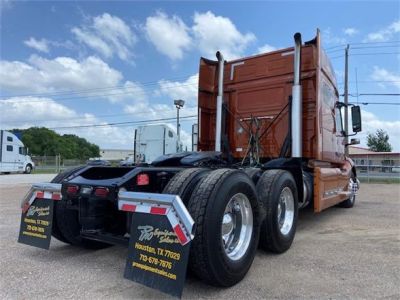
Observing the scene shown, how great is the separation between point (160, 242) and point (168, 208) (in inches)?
11.5

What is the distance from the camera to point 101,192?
367 centimetres

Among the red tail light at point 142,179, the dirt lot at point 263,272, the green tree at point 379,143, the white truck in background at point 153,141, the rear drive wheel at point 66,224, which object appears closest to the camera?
the dirt lot at point 263,272

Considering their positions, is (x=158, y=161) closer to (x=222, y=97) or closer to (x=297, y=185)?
(x=297, y=185)

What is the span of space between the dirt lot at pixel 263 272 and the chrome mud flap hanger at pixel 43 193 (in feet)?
2.32

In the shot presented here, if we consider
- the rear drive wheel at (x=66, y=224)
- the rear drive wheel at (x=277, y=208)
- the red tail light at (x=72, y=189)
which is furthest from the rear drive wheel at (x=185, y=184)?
the rear drive wheel at (x=66, y=224)

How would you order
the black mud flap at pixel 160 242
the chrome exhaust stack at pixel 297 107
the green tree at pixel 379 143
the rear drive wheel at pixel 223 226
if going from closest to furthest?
the black mud flap at pixel 160 242
the rear drive wheel at pixel 223 226
the chrome exhaust stack at pixel 297 107
the green tree at pixel 379 143

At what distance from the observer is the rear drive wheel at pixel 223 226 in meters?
3.22

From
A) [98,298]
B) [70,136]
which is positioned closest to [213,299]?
[98,298]

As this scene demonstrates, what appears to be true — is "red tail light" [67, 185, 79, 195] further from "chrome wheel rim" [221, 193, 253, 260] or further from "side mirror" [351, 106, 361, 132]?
"side mirror" [351, 106, 361, 132]

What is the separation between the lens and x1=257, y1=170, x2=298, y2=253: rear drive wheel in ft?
15.0

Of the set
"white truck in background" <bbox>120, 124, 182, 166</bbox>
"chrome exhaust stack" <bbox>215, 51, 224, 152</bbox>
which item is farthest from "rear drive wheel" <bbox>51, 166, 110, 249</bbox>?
"white truck in background" <bbox>120, 124, 182, 166</bbox>

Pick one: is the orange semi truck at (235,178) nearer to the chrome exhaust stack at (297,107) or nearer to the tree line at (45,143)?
the chrome exhaust stack at (297,107)

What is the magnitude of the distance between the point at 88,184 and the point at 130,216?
0.60 meters

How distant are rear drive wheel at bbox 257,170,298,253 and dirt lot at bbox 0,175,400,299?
19cm
